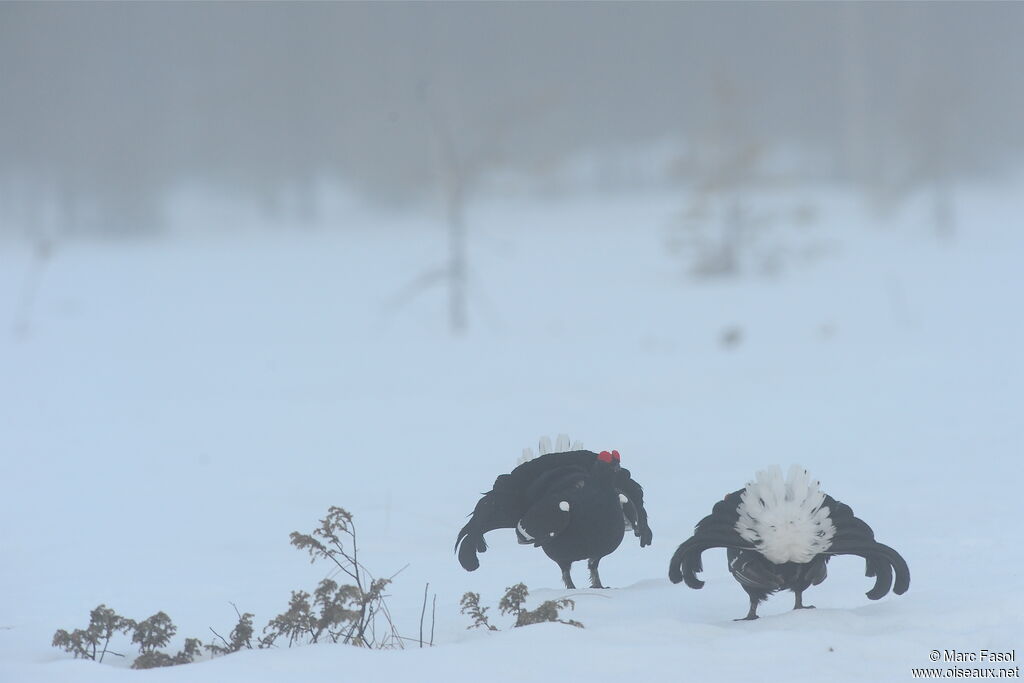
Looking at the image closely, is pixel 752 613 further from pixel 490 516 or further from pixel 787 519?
pixel 490 516

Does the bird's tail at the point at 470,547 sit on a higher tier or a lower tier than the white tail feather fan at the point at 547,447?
lower

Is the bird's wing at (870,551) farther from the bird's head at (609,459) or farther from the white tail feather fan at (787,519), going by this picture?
the bird's head at (609,459)

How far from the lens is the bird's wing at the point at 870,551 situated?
11.1 feet

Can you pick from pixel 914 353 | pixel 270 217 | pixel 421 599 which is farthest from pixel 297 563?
pixel 270 217

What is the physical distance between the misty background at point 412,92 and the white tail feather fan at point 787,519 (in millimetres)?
22669

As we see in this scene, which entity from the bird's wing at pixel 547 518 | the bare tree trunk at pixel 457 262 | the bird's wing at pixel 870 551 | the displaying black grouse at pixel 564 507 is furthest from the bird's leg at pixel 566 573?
the bare tree trunk at pixel 457 262

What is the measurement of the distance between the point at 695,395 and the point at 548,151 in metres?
17.1

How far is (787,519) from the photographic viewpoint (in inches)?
130

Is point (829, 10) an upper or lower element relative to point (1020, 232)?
upper

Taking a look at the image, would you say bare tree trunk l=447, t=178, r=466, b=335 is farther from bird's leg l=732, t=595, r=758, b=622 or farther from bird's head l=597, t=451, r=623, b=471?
bird's leg l=732, t=595, r=758, b=622

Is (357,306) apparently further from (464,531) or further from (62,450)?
(464,531)

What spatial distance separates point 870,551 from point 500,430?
630 cm

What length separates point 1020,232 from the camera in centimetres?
2227

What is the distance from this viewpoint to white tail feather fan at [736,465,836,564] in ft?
10.9
